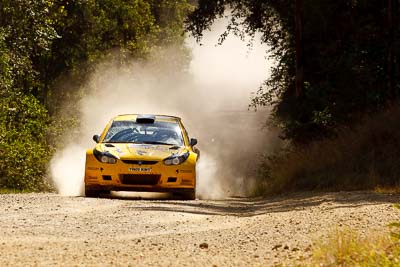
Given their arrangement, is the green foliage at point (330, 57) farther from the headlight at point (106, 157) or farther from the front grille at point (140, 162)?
the headlight at point (106, 157)

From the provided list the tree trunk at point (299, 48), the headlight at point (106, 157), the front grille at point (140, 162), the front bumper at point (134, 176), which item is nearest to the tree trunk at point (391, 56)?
the tree trunk at point (299, 48)

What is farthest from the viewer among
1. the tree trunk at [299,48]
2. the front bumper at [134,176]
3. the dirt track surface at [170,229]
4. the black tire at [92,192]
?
the tree trunk at [299,48]

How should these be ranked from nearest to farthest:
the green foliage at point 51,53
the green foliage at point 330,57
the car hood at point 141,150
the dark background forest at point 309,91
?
the car hood at point 141,150 < the dark background forest at point 309,91 < the green foliage at point 330,57 < the green foliage at point 51,53

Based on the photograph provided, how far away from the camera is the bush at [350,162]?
2183 centimetres

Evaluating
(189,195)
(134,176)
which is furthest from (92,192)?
(189,195)

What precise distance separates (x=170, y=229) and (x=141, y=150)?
20.5ft

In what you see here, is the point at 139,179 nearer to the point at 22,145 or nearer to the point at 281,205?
the point at 281,205

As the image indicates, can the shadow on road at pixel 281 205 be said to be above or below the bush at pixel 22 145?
below

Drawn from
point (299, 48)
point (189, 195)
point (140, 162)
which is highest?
point (299, 48)

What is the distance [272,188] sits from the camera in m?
24.7

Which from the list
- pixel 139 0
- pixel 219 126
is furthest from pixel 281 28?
pixel 219 126

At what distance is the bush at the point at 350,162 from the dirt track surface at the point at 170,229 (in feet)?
13.0

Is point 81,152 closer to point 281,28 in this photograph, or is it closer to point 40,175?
point 40,175

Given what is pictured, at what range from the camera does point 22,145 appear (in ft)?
118
